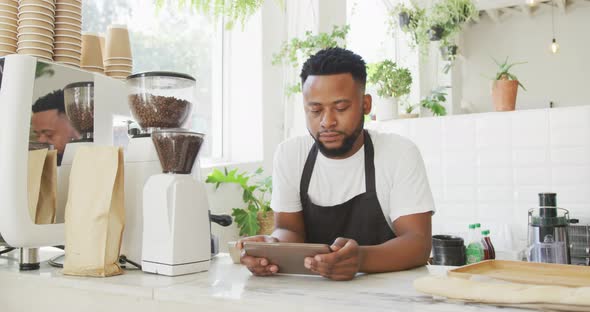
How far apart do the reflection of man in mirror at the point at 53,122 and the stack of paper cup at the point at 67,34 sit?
23 cm

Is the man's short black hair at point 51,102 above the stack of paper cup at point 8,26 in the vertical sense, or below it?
below

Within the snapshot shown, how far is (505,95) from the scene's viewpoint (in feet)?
12.0

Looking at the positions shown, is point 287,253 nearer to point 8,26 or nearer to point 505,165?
point 8,26

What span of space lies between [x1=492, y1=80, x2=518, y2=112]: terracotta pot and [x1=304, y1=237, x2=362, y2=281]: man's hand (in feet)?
9.21

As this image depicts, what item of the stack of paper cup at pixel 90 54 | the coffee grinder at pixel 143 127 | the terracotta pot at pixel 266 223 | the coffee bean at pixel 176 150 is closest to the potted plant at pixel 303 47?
the terracotta pot at pixel 266 223

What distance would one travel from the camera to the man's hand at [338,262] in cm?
117

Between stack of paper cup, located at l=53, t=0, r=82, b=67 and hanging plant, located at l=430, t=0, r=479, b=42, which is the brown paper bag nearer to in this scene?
stack of paper cup, located at l=53, t=0, r=82, b=67

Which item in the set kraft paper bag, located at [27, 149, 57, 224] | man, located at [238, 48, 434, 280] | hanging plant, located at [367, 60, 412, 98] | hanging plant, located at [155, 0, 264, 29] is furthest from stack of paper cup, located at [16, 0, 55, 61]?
hanging plant, located at [367, 60, 412, 98]

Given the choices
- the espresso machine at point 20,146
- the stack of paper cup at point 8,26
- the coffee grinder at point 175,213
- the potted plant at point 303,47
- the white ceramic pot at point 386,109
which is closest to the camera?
the coffee grinder at point 175,213

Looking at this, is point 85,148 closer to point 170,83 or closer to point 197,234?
point 170,83

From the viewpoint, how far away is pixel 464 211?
3564mm

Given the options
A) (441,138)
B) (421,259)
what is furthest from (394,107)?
(421,259)

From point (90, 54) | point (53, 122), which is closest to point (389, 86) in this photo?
point (90, 54)

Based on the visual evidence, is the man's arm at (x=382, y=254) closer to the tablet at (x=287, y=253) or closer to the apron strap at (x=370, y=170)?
the tablet at (x=287, y=253)
